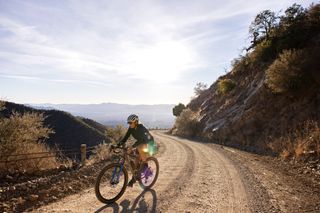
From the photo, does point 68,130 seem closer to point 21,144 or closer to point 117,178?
point 21,144

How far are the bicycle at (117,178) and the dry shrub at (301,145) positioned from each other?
8824 millimetres

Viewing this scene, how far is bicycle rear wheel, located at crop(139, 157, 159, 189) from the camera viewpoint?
1020cm

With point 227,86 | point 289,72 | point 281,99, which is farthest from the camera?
point 227,86

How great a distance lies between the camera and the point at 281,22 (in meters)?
40.1

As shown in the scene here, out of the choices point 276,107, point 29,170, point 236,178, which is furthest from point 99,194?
point 276,107

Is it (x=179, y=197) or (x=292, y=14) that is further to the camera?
(x=292, y=14)

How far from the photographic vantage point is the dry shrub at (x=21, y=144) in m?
16.3

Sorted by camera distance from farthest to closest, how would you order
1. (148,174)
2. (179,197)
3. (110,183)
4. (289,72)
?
(289,72) < (148,174) < (179,197) < (110,183)

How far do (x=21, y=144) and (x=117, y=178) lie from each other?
1055 cm

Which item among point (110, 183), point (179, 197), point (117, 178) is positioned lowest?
point (179, 197)

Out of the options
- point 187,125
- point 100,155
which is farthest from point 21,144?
point 187,125

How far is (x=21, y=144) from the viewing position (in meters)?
17.4

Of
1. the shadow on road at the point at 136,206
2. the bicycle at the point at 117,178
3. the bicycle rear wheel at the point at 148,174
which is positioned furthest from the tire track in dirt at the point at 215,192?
the bicycle at the point at 117,178

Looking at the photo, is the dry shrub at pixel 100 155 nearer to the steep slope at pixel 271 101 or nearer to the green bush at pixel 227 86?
the steep slope at pixel 271 101
